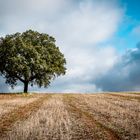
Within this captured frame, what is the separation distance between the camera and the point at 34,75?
267 feet

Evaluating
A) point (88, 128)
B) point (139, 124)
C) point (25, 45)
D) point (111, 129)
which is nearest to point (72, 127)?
point (88, 128)

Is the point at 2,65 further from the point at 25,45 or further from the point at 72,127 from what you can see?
the point at 72,127

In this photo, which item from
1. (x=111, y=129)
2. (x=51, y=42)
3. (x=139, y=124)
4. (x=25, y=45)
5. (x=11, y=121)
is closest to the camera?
(x=111, y=129)

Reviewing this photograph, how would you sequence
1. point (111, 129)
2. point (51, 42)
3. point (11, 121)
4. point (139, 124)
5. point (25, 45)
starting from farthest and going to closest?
point (51, 42) → point (25, 45) → point (11, 121) → point (139, 124) → point (111, 129)

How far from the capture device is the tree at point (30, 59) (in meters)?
76.9

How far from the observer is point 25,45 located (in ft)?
255

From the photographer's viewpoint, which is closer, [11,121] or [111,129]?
[111,129]

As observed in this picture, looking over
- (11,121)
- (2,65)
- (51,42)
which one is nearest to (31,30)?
(51,42)

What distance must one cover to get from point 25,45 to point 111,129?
6046cm

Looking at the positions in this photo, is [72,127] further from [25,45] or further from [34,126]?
[25,45]

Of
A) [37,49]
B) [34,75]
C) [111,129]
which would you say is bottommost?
[111,129]

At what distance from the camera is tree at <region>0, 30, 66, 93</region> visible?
3027 inches

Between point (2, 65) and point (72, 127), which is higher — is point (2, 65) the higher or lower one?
the higher one

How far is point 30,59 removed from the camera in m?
77.9
